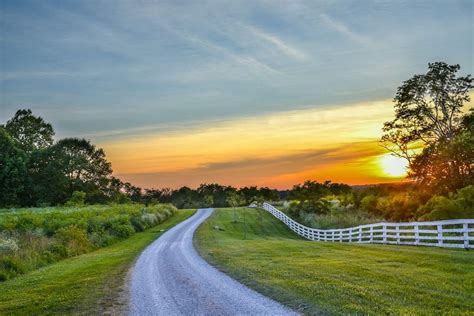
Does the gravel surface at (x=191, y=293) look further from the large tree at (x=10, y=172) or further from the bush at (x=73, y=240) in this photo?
the large tree at (x=10, y=172)

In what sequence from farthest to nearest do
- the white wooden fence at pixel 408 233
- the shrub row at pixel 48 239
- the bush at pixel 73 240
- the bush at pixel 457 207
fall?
1. the bush at pixel 73 240
2. the bush at pixel 457 207
3. the shrub row at pixel 48 239
4. the white wooden fence at pixel 408 233

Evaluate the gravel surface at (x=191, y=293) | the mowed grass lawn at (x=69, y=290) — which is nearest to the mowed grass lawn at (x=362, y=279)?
the gravel surface at (x=191, y=293)

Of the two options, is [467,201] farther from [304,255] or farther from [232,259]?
[232,259]

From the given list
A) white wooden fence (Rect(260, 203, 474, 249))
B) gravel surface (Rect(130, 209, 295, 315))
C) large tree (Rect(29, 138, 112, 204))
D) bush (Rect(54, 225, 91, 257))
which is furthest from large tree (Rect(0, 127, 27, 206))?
gravel surface (Rect(130, 209, 295, 315))

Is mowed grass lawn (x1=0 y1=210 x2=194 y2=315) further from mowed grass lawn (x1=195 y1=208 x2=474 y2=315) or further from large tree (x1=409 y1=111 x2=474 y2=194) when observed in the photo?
large tree (x1=409 y1=111 x2=474 y2=194)

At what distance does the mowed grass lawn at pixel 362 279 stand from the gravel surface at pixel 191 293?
21.8 inches

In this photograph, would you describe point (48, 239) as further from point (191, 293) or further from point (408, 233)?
point (408, 233)

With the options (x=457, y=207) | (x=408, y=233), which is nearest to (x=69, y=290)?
(x=408, y=233)

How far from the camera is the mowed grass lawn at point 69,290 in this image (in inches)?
469

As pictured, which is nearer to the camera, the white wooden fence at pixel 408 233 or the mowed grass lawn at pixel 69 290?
the mowed grass lawn at pixel 69 290

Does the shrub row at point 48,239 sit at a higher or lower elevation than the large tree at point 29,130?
lower

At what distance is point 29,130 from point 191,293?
10475cm

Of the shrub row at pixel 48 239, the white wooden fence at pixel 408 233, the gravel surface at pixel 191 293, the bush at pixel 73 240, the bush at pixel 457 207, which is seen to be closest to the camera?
the gravel surface at pixel 191 293

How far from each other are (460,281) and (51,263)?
63.6 feet
